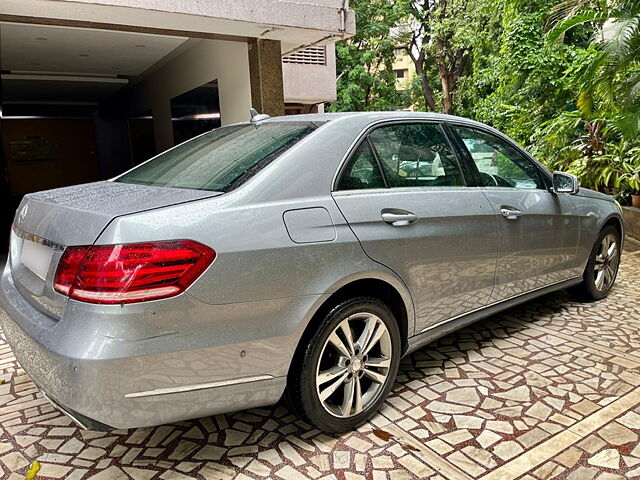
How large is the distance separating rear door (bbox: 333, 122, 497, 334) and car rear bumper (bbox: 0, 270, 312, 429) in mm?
567

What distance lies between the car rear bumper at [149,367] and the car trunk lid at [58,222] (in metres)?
0.11

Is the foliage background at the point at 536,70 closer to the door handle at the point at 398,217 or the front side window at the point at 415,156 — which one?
the front side window at the point at 415,156

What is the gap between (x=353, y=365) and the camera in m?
2.37

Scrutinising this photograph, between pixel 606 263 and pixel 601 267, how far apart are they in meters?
0.09

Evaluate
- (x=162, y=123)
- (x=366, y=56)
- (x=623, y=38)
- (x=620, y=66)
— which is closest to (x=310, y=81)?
(x=162, y=123)

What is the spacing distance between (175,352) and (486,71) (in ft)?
48.7

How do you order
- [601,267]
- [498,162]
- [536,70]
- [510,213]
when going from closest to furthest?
[510,213], [498,162], [601,267], [536,70]

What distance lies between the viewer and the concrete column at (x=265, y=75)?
259 inches

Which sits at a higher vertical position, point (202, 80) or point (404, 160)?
point (202, 80)

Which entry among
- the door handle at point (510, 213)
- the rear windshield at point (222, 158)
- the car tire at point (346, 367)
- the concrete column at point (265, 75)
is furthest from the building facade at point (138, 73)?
the car tire at point (346, 367)

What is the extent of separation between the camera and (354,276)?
2277 mm

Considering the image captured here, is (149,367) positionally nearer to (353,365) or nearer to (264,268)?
(264,268)

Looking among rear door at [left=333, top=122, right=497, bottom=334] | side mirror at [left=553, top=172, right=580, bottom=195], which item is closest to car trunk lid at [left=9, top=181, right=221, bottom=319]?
rear door at [left=333, top=122, right=497, bottom=334]

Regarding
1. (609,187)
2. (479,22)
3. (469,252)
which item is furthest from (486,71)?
(469,252)
